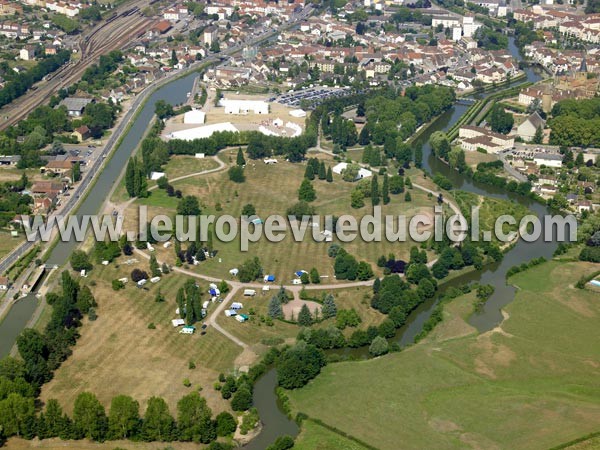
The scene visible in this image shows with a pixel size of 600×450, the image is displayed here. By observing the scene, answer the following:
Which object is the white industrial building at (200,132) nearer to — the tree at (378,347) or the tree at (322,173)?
the tree at (322,173)

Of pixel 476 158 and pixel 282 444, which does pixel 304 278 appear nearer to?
pixel 282 444

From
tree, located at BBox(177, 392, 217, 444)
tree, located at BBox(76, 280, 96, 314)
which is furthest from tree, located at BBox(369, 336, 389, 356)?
tree, located at BBox(76, 280, 96, 314)

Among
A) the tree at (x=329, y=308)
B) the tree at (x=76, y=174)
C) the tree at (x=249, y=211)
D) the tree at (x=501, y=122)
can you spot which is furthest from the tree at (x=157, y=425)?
the tree at (x=501, y=122)

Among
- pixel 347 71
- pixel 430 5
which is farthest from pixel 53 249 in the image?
pixel 430 5

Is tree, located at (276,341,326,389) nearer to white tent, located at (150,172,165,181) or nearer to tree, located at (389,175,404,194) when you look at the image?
tree, located at (389,175,404,194)

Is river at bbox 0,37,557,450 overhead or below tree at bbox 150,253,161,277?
below

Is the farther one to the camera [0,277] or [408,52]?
[408,52]

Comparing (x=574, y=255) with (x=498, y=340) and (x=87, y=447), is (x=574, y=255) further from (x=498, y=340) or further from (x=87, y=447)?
(x=87, y=447)
